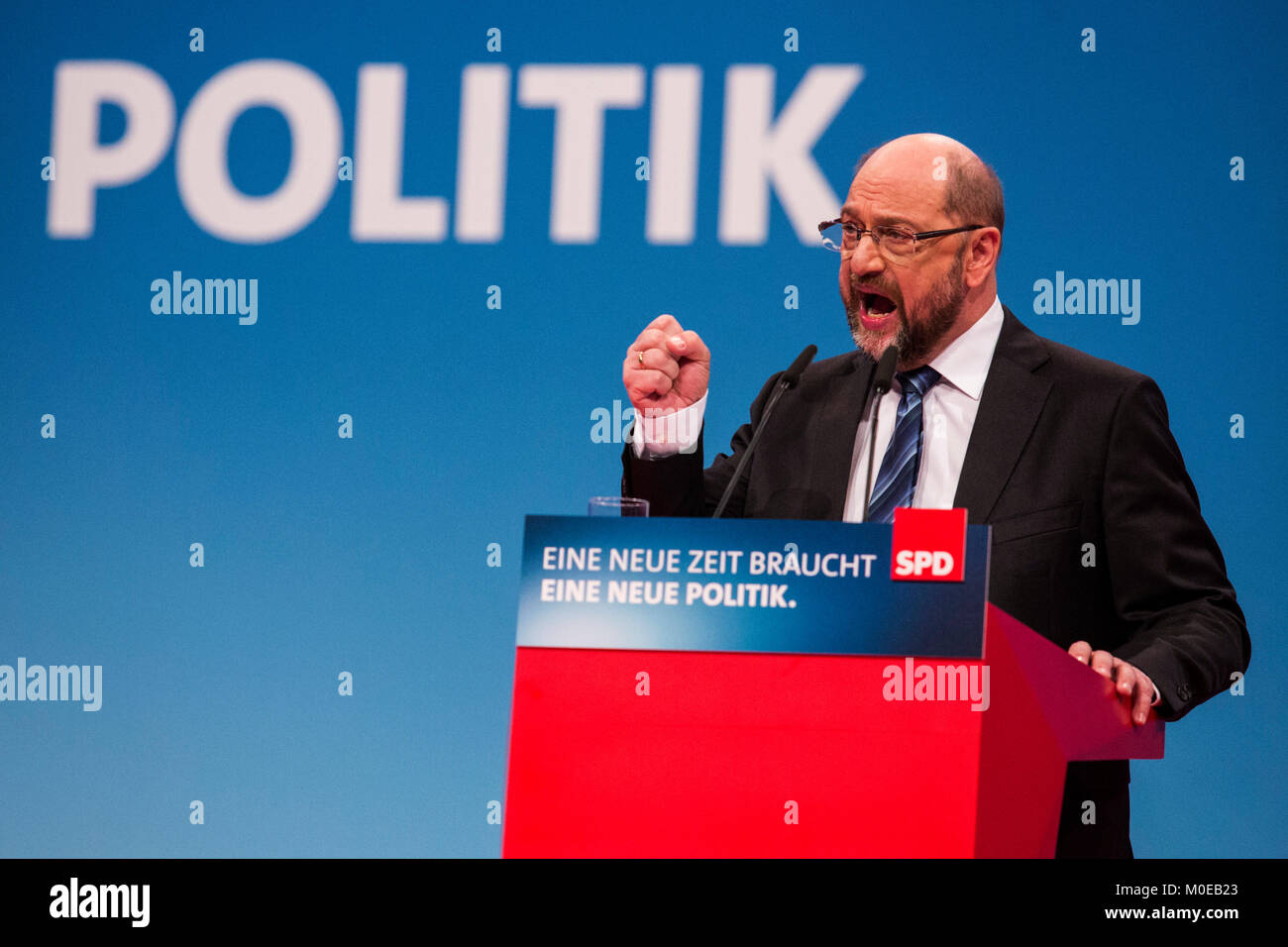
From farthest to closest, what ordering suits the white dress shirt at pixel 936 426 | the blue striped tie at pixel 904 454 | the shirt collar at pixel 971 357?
the shirt collar at pixel 971 357
the blue striped tie at pixel 904 454
the white dress shirt at pixel 936 426

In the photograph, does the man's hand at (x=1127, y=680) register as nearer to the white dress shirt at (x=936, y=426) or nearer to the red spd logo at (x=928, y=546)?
the red spd logo at (x=928, y=546)

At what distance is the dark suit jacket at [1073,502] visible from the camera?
6.94 ft

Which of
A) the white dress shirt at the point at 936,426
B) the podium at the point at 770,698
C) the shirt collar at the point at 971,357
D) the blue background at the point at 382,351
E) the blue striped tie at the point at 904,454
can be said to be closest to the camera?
the podium at the point at 770,698

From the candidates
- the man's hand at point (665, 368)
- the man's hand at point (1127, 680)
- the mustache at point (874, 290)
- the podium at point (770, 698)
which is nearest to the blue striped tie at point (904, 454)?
the mustache at point (874, 290)

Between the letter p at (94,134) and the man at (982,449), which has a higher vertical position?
the letter p at (94,134)

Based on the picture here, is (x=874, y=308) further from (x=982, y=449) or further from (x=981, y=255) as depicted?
(x=982, y=449)

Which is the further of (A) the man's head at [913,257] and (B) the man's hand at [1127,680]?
(A) the man's head at [913,257]

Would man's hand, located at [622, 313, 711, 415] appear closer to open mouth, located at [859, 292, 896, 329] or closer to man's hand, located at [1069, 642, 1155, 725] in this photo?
open mouth, located at [859, 292, 896, 329]

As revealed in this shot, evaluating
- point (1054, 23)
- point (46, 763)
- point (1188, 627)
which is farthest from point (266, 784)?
point (1054, 23)

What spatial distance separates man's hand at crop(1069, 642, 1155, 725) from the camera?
1.73m

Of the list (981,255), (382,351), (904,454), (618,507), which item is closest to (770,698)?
(618,507)

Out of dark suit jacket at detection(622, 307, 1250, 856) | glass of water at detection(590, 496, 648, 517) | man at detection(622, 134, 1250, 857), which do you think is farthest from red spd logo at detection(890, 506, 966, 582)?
dark suit jacket at detection(622, 307, 1250, 856)

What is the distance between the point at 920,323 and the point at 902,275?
9 cm
